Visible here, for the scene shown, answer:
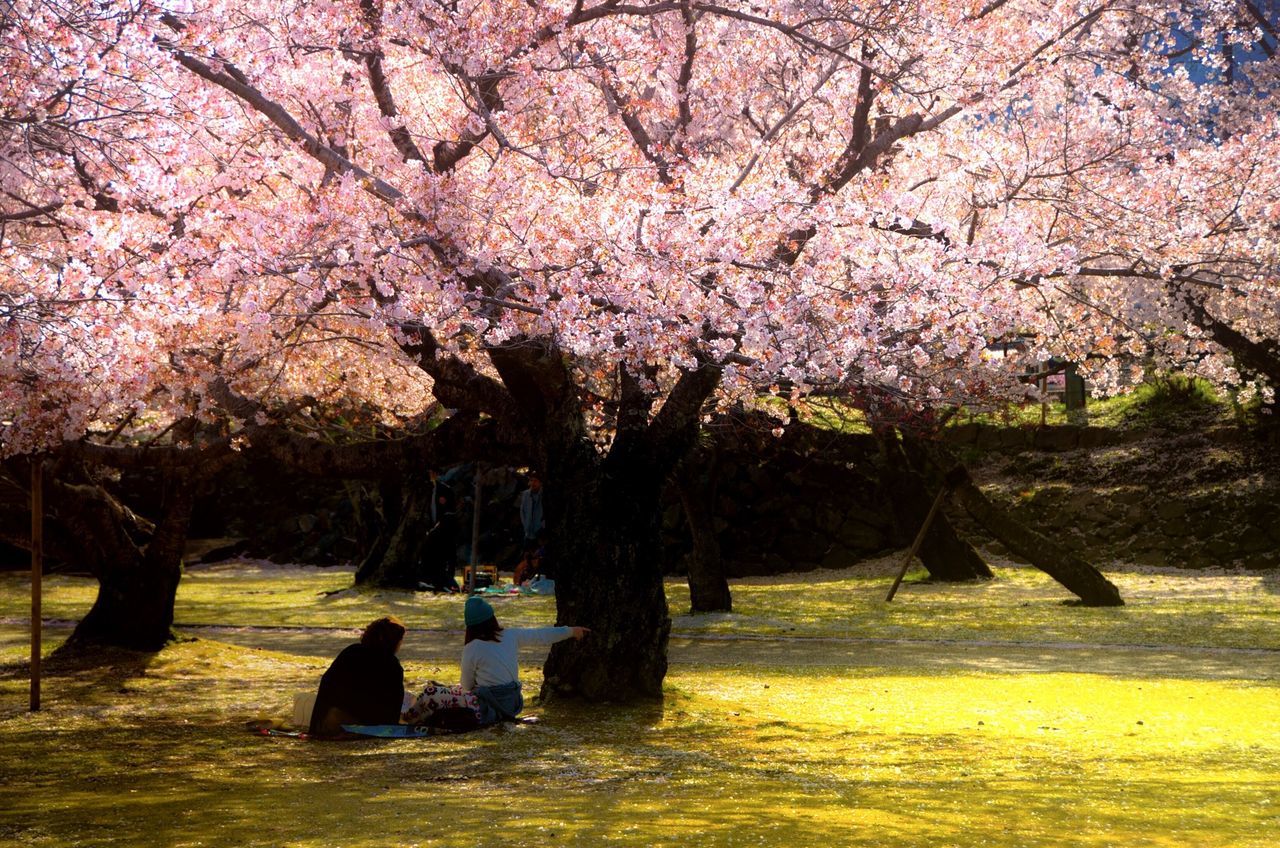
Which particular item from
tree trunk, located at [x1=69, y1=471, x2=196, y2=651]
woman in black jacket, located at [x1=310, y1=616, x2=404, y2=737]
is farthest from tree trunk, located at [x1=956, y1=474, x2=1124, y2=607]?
woman in black jacket, located at [x1=310, y1=616, x2=404, y2=737]

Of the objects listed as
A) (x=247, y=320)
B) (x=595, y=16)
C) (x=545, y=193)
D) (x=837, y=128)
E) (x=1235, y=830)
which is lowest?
(x=1235, y=830)

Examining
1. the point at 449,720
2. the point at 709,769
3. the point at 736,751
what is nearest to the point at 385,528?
the point at 449,720

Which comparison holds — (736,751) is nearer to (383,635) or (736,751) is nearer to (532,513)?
(383,635)

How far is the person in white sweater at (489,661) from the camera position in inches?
343

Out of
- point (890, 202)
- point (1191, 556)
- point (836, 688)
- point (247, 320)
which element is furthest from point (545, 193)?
point (1191, 556)

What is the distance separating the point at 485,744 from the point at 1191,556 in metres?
16.9

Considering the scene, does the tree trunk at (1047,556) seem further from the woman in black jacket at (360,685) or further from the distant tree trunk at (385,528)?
the woman in black jacket at (360,685)

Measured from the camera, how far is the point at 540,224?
8.85 meters

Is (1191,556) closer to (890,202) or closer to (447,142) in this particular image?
(890,202)

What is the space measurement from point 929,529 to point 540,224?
1379 cm

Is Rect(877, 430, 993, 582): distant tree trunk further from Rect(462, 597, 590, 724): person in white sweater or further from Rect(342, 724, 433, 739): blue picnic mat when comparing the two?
Rect(342, 724, 433, 739): blue picnic mat

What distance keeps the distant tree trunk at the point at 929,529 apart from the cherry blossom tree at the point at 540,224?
26.5 feet

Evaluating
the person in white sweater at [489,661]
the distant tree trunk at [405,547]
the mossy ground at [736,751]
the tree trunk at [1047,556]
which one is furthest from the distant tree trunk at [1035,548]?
the person in white sweater at [489,661]

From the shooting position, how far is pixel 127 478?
2794cm
